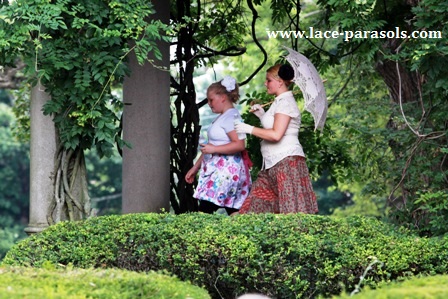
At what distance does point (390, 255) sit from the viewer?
6.56 m

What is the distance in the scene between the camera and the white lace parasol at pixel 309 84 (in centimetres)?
853

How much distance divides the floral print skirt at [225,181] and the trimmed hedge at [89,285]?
3465 mm

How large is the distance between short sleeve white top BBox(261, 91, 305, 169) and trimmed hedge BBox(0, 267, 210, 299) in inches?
128

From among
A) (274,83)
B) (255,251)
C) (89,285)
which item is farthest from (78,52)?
(89,285)

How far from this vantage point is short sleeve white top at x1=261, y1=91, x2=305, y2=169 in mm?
8180

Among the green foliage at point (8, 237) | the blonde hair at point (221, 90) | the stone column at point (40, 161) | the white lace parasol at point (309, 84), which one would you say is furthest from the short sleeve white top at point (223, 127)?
the green foliage at point (8, 237)

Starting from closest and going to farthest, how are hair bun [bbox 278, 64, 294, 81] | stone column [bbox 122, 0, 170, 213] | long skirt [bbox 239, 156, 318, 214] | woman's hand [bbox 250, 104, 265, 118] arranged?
long skirt [bbox 239, 156, 318, 214] < hair bun [bbox 278, 64, 294, 81] < woman's hand [bbox 250, 104, 265, 118] < stone column [bbox 122, 0, 170, 213]

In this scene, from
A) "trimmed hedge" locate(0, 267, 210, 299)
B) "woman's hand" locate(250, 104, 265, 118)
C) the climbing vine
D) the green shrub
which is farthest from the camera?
"woman's hand" locate(250, 104, 265, 118)

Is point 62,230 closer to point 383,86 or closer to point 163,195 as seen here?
point 163,195

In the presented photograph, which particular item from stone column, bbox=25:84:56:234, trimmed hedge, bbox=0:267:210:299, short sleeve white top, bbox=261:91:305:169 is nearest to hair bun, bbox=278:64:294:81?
short sleeve white top, bbox=261:91:305:169

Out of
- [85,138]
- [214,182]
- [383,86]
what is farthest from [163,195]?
[383,86]

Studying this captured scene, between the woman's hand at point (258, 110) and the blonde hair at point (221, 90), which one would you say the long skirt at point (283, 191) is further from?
the blonde hair at point (221, 90)

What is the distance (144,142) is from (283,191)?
4.68 ft

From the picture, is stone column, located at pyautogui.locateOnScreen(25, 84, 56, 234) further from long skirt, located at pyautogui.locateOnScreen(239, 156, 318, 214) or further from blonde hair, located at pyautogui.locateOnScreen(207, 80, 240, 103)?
long skirt, located at pyautogui.locateOnScreen(239, 156, 318, 214)
